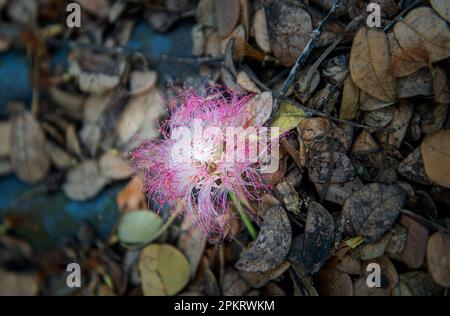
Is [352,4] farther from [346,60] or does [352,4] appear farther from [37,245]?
[37,245]

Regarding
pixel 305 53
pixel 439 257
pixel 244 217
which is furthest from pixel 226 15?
pixel 439 257

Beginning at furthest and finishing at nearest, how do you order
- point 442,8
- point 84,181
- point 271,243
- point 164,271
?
point 84,181
point 164,271
point 271,243
point 442,8

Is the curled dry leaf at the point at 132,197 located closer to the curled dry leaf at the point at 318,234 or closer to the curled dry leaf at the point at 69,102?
the curled dry leaf at the point at 69,102

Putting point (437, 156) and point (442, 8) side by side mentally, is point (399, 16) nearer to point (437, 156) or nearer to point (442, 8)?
point (442, 8)

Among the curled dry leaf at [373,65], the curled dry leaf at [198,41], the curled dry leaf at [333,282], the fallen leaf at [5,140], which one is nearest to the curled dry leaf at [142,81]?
the curled dry leaf at [198,41]

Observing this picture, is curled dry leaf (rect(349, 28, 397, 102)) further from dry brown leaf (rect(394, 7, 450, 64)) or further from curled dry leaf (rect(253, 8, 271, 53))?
curled dry leaf (rect(253, 8, 271, 53))

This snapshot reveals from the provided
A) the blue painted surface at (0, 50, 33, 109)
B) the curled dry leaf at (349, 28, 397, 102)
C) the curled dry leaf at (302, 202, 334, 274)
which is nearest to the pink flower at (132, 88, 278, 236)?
the curled dry leaf at (302, 202, 334, 274)
